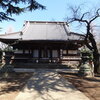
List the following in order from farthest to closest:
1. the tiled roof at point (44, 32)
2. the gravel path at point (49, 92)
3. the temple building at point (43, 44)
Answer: the tiled roof at point (44, 32) → the temple building at point (43, 44) → the gravel path at point (49, 92)

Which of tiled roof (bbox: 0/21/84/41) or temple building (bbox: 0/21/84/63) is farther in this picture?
tiled roof (bbox: 0/21/84/41)

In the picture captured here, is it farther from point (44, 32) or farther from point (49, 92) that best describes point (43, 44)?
point (49, 92)

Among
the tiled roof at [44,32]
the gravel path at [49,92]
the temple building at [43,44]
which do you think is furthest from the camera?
the tiled roof at [44,32]

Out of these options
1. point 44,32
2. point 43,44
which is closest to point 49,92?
point 43,44

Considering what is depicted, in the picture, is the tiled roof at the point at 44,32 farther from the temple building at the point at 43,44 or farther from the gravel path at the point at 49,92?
the gravel path at the point at 49,92

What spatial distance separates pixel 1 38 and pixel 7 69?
27.6ft

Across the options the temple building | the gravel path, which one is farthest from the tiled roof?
the gravel path

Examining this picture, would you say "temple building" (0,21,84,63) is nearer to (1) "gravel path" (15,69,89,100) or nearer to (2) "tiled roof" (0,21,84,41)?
(2) "tiled roof" (0,21,84,41)

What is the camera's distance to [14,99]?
31.4 feet

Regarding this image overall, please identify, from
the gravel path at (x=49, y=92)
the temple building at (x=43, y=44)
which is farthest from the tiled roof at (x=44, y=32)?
the gravel path at (x=49, y=92)

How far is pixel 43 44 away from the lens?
88.7 ft

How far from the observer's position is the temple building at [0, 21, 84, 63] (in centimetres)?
2583

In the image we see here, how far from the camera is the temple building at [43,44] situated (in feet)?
84.7

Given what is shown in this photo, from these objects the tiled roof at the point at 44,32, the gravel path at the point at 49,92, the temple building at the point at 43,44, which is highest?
the tiled roof at the point at 44,32
